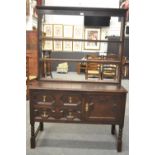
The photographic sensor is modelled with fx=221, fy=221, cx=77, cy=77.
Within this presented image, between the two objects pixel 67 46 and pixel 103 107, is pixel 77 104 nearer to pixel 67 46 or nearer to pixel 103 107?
pixel 103 107

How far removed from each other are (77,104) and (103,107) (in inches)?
11.2

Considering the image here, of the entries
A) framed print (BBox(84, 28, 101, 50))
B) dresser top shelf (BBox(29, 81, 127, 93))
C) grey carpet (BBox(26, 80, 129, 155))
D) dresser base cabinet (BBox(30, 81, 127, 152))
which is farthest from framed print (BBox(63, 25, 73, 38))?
dresser base cabinet (BBox(30, 81, 127, 152))

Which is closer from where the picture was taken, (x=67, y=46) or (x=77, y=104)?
(x=77, y=104)

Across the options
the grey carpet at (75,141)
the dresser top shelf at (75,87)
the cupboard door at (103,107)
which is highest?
the dresser top shelf at (75,87)

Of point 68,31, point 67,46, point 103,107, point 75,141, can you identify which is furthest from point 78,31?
point 103,107

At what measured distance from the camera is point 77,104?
2.36m

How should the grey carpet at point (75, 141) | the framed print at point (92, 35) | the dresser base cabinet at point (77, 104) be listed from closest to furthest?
the dresser base cabinet at point (77, 104) < the grey carpet at point (75, 141) < the framed print at point (92, 35)

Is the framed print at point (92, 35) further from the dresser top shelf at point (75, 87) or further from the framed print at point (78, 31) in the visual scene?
the dresser top shelf at point (75, 87)

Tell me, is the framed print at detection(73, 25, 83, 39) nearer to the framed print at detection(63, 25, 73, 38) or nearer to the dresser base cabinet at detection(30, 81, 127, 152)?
the framed print at detection(63, 25, 73, 38)

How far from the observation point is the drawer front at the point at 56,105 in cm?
235

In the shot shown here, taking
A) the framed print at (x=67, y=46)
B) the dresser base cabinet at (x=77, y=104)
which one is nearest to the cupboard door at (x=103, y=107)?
the dresser base cabinet at (x=77, y=104)

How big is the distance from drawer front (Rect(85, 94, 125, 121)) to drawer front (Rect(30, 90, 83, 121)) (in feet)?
0.33
